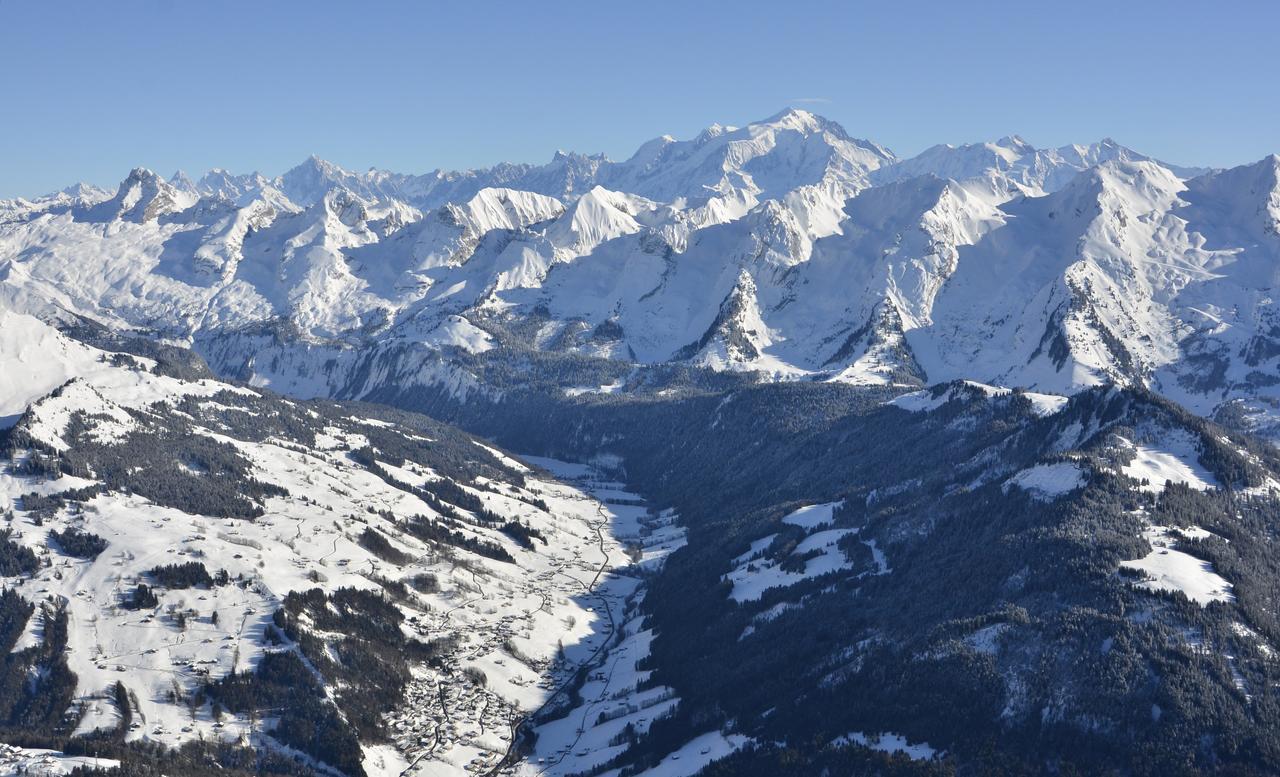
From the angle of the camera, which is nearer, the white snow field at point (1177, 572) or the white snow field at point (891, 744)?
the white snow field at point (891, 744)

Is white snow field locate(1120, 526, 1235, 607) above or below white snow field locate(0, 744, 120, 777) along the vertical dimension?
above

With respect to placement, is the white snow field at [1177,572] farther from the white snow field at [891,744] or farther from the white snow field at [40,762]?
the white snow field at [40,762]

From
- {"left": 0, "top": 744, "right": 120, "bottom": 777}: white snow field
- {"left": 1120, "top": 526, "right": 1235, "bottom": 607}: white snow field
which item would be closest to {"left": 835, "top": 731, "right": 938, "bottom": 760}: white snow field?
{"left": 1120, "top": 526, "right": 1235, "bottom": 607}: white snow field

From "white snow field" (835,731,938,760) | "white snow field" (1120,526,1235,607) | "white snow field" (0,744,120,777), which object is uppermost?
"white snow field" (1120,526,1235,607)

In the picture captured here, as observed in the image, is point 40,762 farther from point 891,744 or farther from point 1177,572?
point 1177,572

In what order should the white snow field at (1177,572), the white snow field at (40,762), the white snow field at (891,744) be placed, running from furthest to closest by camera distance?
the white snow field at (1177,572), the white snow field at (891,744), the white snow field at (40,762)

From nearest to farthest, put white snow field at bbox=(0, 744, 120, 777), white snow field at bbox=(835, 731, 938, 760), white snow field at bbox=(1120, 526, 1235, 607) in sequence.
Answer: white snow field at bbox=(0, 744, 120, 777)
white snow field at bbox=(835, 731, 938, 760)
white snow field at bbox=(1120, 526, 1235, 607)

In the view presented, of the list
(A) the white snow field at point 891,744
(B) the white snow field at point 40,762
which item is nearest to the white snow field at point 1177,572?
(A) the white snow field at point 891,744

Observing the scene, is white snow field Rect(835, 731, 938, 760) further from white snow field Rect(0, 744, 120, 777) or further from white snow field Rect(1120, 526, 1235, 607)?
white snow field Rect(0, 744, 120, 777)

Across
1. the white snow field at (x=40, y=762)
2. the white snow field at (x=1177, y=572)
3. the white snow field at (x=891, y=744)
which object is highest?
the white snow field at (x=1177, y=572)

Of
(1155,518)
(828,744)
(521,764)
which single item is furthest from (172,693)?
(1155,518)

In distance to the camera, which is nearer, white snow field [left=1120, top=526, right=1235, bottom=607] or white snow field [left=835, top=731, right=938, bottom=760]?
white snow field [left=835, top=731, right=938, bottom=760]
